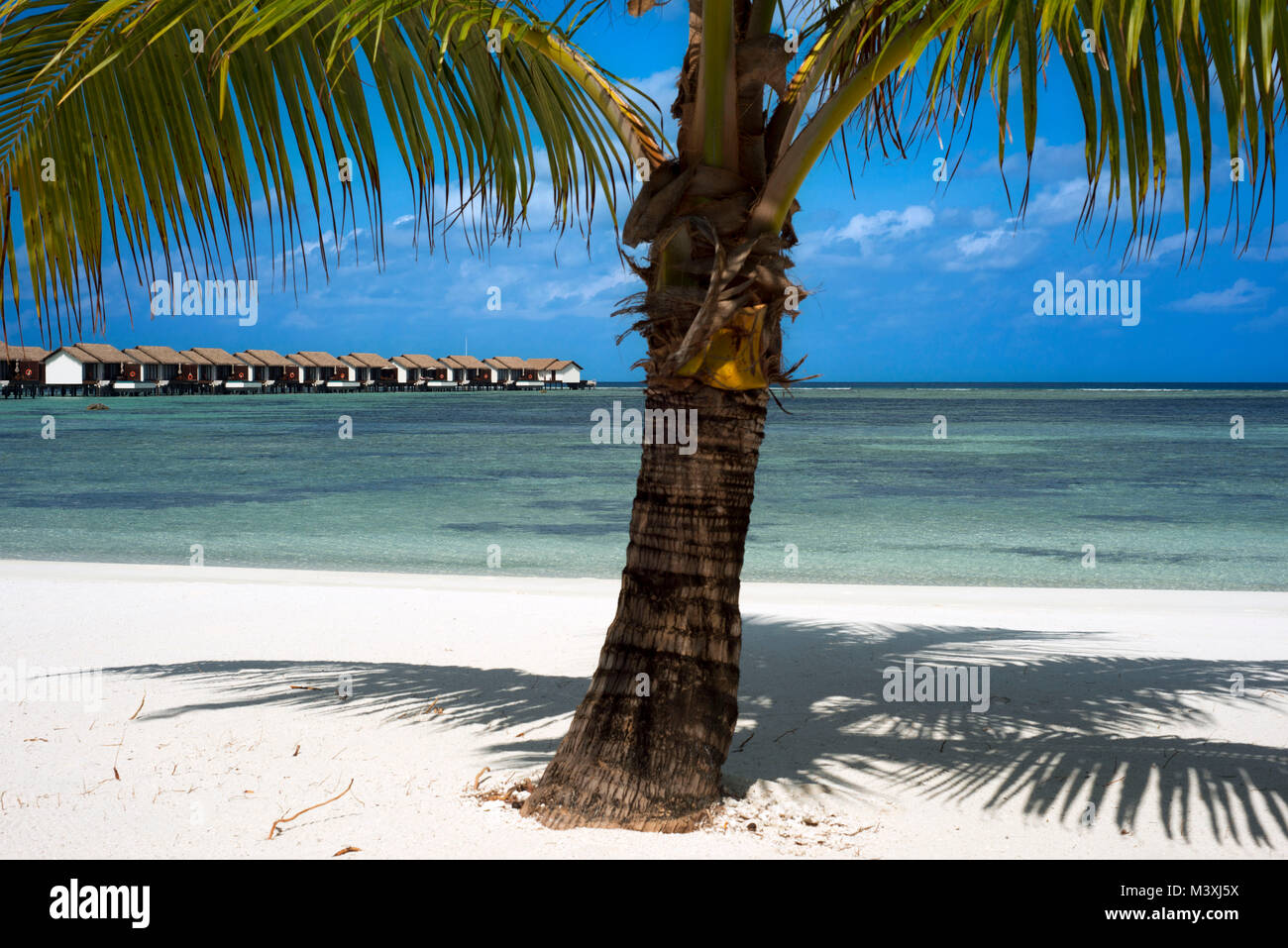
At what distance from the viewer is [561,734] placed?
15.7 feet

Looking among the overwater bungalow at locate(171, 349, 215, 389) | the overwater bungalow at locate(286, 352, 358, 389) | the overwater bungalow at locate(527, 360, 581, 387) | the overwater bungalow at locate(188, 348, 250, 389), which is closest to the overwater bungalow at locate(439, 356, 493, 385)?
the overwater bungalow at locate(527, 360, 581, 387)

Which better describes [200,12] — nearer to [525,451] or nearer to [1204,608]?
[1204,608]

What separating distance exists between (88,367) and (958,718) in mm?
117537

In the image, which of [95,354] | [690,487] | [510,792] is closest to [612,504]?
[510,792]

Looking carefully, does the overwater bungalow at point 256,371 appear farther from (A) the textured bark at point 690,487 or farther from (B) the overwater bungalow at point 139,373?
(A) the textured bark at point 690,487

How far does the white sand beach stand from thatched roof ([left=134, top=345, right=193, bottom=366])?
11066 centimetres

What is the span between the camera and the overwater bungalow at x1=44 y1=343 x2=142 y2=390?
99938 millimetres

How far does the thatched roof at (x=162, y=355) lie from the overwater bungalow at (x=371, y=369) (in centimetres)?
2379

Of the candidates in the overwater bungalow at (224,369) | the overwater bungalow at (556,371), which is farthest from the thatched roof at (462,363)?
the overwater bungalow at (224,369)

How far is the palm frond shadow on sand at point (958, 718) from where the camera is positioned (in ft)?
12.8

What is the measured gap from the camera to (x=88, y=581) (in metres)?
10.1

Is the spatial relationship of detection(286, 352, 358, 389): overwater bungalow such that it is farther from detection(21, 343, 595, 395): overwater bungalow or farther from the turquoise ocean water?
the turquoise ocean water

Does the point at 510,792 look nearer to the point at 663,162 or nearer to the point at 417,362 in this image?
the point at 663,162
